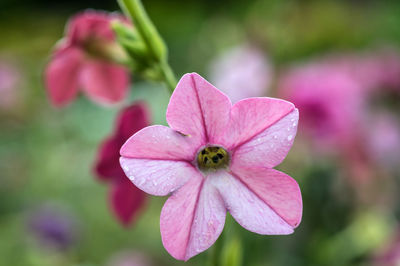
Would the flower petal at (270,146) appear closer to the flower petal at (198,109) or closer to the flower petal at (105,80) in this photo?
the flower petal at (198,109)

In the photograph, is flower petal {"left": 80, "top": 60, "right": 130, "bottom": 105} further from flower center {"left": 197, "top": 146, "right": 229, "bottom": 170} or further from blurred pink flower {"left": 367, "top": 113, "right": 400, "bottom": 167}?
blurred pink flower {"left": 367, "top": 113, "right": 400, "bottom": 167}

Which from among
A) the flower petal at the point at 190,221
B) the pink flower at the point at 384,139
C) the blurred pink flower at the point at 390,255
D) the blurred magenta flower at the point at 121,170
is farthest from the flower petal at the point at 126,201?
the pink flower at the point at 384,139

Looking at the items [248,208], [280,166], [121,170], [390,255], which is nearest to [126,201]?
[121,170]

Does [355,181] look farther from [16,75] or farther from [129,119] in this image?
[16,75]

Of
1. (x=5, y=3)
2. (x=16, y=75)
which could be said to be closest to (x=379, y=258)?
(x=16, y=75)

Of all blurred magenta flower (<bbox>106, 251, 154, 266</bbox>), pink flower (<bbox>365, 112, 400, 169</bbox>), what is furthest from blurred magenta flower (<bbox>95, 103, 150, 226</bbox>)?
blurred magenta flower (<bbox>106, 251, 154, 266</bbox>)

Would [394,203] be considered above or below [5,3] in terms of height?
above

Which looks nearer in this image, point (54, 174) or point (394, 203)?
point (394, 203)
